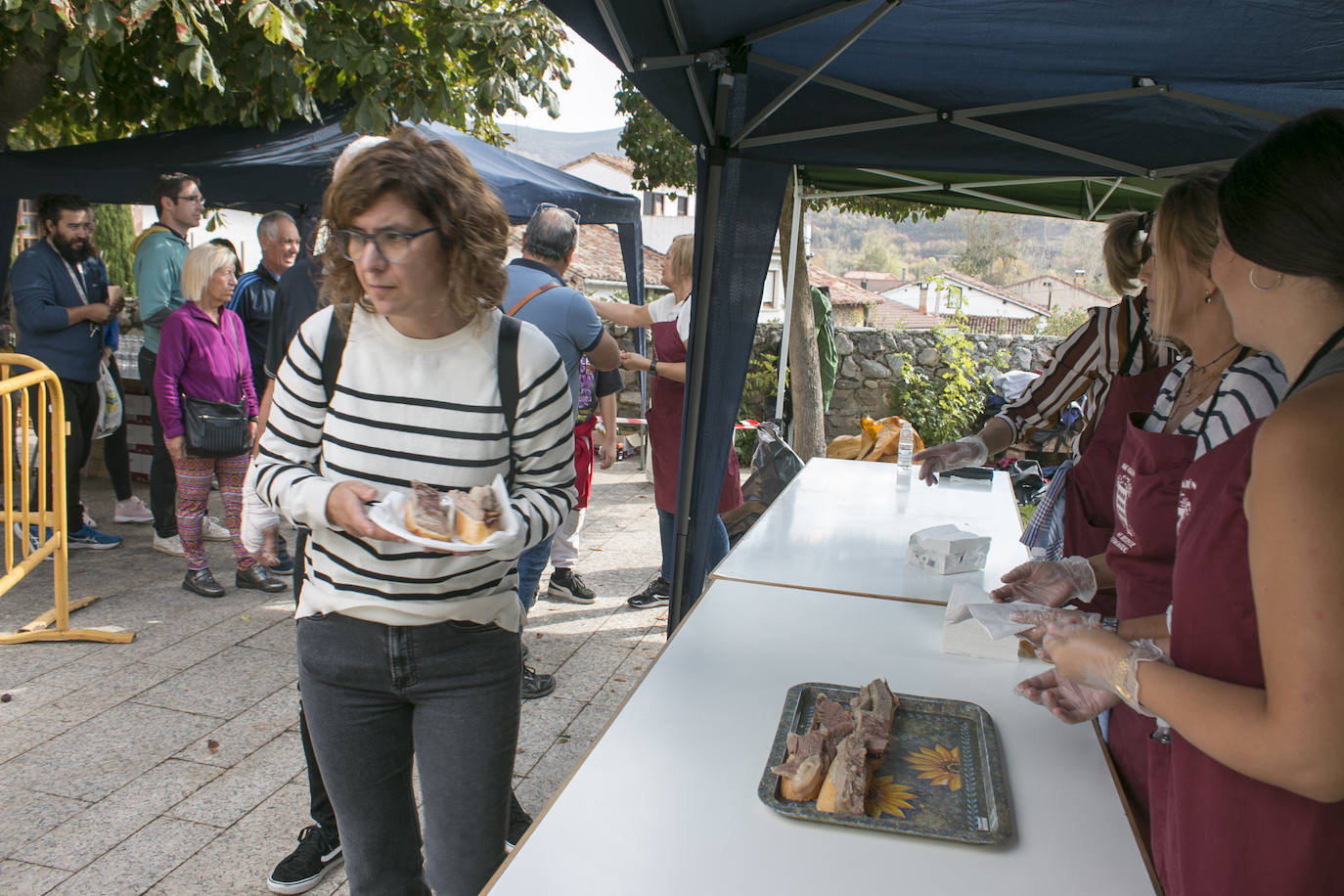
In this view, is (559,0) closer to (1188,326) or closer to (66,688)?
(1188,326)

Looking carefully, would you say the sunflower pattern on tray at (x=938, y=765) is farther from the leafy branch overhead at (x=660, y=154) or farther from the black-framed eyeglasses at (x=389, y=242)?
the leafy branch overhead at (x=660, y=154)

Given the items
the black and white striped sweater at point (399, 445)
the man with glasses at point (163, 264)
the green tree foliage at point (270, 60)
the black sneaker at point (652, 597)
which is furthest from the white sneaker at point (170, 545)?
the black and white striped sweater at point (399, 445)

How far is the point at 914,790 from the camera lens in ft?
4.78

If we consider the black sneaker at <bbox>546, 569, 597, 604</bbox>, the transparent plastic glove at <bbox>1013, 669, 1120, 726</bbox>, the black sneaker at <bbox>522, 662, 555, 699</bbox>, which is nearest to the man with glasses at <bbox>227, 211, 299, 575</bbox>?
the black sneaker at <bbox>546, 569, 597, 604</bbox>

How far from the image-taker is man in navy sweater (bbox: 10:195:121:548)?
5.09 meters

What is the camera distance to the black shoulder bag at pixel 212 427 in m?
4.57

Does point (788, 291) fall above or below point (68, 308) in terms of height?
above

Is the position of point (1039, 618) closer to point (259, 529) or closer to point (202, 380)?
point (259, 529)

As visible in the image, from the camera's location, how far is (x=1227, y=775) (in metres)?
1.07

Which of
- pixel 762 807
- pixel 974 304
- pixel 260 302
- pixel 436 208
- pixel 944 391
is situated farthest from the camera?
pixel 974 304

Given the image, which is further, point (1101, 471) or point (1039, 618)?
point (1101, 471)

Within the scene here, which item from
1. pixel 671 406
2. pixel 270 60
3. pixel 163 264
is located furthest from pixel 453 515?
pixel 270 60

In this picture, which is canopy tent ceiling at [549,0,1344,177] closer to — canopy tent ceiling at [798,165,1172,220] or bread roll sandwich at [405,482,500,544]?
bread roll sandwich at [405,482,500,544]

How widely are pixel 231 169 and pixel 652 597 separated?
3860 mm
